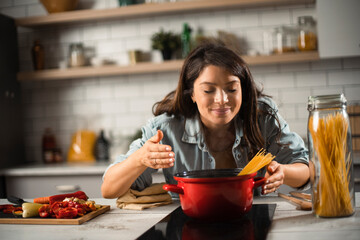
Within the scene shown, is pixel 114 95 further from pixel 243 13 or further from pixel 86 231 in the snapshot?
pixel 86 231

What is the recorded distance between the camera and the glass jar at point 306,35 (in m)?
3.48

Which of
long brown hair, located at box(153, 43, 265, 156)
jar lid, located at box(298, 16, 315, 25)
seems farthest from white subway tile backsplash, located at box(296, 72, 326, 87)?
long brown hair, located at box(153, 43, 265, 156)

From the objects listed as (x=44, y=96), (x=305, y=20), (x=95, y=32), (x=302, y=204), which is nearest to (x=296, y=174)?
(x=302, y=204)

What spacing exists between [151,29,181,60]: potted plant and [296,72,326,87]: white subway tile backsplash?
110 centimetres

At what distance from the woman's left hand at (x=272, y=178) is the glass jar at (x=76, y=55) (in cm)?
280

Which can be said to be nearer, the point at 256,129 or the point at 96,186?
the point at 256,129

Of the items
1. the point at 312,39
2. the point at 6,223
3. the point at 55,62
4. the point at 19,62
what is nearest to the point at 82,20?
the point at 55,62

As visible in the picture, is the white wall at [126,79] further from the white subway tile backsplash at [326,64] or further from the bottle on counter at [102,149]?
the bottle on counter at [102,149]

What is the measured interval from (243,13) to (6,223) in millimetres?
2912

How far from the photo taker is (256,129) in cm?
201

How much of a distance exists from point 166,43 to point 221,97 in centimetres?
209

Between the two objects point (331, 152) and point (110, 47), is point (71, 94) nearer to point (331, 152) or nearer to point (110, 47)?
point (110, 47)

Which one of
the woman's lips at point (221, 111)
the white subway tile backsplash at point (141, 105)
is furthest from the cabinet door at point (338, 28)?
the woman's lips at point (221, 111)

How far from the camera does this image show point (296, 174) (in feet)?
5.65
